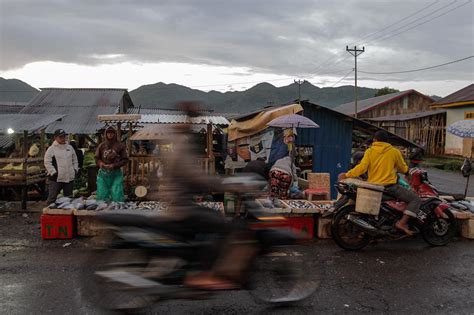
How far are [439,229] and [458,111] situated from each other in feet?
71.7

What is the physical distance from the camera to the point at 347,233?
6555 millimetres

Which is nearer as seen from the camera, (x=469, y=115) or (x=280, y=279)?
(x=280, y=279)

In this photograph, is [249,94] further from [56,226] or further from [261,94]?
[56,226]

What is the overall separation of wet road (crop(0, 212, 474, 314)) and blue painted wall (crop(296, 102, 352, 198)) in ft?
14.7

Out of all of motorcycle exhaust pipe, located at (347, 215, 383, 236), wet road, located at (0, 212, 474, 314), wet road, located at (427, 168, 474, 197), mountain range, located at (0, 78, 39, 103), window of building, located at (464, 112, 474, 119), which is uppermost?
mountain range, located at (0, 78, 39, 103)

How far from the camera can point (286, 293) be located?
4199 mm

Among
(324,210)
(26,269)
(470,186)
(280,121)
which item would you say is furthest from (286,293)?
(470,186)

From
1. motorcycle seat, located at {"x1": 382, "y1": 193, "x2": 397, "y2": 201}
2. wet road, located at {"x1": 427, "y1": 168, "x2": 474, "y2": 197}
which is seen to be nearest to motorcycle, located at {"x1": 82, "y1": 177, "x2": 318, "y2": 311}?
motorcycle seat, located at {"x1": 382, "y1": 193, "x2": 397, "y2": 201}

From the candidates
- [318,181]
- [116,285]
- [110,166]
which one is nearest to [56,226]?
[110,166]

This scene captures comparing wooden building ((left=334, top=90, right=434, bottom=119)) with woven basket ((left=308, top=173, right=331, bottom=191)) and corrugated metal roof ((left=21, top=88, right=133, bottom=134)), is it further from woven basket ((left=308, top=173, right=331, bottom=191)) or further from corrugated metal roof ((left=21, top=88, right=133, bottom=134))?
woven basket ((left=308, top=173, right=331, bottom=191))

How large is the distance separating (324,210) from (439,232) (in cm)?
Result: 195

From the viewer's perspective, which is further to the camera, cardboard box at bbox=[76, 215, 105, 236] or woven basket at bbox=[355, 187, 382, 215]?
cardboard box at bbox=[76, 215, 105, 236]

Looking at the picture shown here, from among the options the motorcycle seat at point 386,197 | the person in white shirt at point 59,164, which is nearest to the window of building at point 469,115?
the motorcycle seat at point 386,197

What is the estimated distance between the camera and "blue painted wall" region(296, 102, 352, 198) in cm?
1131
